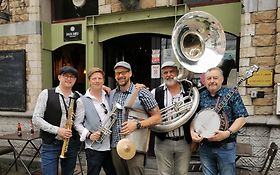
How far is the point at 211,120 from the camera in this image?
9.14ft

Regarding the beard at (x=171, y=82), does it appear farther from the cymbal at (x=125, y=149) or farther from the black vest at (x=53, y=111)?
the black vest at (x=53, y=111)

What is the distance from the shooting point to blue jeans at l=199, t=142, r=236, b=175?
285 centimetres

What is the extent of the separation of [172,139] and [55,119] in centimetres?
124

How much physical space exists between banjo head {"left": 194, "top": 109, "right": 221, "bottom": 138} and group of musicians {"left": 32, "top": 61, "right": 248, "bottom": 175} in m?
0.03

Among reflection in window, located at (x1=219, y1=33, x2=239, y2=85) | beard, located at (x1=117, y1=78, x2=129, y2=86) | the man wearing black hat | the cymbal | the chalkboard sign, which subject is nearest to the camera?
the cymbal

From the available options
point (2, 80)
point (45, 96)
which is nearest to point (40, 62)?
point (2, 80)

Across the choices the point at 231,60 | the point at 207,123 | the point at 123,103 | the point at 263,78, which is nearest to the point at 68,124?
the point at 123,103

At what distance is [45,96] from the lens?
304 centimetres

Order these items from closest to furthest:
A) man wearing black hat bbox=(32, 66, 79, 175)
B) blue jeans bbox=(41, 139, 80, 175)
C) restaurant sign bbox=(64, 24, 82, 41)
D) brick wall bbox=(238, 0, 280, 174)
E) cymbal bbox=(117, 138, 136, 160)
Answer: cymbal bbox=(117, 138, 136, 160) < man wearing black hat bbox=(32, 66, 79, 175) < blue jeans bbox=(41, 139, 80, 175) < brick wall bbox=(238, 0, 280, 174) < restaurant sign bbox=(64, 24, 82, 41)

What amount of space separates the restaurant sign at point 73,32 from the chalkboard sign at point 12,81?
3.41 feet

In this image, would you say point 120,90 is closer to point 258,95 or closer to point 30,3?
point 258,95

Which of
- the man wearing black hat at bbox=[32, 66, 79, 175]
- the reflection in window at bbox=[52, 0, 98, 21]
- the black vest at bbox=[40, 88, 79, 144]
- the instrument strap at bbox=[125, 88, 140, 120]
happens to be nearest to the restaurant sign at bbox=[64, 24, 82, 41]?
the reflection in window at bbox=[52, 0, 98, 21]

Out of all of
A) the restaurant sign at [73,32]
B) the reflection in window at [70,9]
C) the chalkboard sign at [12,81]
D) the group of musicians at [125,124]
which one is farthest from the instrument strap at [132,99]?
the chalkboard sign at [12,81]

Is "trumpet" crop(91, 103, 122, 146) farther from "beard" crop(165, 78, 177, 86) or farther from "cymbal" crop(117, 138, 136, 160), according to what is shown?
"beard" crop(165, 78, 177, 86)
